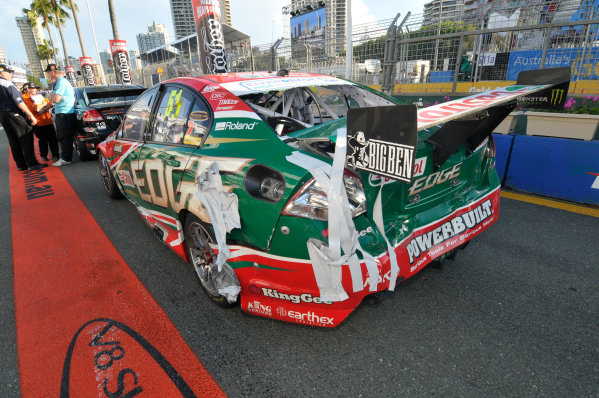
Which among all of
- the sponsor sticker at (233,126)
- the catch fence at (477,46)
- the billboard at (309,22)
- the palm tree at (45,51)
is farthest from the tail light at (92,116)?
the palm tree at (45,51)

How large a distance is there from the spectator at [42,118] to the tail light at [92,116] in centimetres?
89

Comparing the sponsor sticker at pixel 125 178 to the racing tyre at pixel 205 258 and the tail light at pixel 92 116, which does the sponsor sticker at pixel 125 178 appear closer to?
the racing tyre at pixel 205 258

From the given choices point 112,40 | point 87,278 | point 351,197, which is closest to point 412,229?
point 351,197

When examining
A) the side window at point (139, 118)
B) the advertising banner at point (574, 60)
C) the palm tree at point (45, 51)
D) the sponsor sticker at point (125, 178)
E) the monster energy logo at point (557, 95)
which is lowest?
the sponsor sticker at point (125, 178)

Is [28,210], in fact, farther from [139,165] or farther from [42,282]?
[139,165]

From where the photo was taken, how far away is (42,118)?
7.11 metres

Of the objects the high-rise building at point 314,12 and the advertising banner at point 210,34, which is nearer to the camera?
the advertising banner at point 210,34

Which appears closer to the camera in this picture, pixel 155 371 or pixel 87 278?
pixel 155 371

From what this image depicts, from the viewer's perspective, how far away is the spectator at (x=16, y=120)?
600cm

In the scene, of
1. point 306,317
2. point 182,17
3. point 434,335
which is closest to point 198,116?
point 306,317

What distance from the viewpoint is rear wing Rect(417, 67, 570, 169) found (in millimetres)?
1614

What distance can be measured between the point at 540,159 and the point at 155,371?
4614 mm

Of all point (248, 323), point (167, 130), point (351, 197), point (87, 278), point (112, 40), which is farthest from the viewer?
point (112, 40)

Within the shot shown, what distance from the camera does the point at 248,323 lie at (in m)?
2.14
